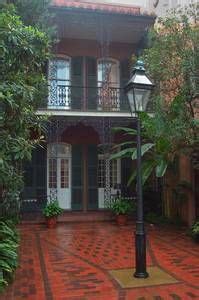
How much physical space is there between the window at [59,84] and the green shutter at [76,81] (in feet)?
0.65

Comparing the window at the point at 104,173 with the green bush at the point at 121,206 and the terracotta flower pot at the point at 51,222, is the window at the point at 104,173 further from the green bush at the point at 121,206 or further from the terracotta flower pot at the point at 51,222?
the terracotta flower pot at the point at 51,222

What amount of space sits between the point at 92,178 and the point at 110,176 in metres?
0.75

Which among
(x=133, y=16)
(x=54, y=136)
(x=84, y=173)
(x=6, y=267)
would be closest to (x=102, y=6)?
(x=133, y=16)

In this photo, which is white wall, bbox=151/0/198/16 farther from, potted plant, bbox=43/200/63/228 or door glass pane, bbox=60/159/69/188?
potted plant, bbox=43/200/63/228

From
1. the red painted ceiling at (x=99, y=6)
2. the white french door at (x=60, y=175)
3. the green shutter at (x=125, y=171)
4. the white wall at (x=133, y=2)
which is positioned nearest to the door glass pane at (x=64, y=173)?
the white french door at (x=60, y=175)

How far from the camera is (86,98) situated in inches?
607

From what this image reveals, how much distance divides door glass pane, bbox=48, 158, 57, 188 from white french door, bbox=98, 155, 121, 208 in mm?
1792

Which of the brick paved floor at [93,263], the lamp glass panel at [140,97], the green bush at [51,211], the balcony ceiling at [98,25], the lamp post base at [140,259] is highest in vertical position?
the balcony ceiling at [98,25]

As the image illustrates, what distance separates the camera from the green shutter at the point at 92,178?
646 inches

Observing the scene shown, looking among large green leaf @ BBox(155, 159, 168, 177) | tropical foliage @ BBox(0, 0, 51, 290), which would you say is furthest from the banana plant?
tropical foliage @ BBox(0, 0, 51, 290)

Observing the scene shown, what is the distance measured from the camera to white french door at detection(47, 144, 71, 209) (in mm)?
→ 16156

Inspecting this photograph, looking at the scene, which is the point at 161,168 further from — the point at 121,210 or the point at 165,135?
the point at 121,210

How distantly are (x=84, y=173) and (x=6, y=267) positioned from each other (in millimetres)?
10399

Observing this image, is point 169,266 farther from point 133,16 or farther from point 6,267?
point 133,16
